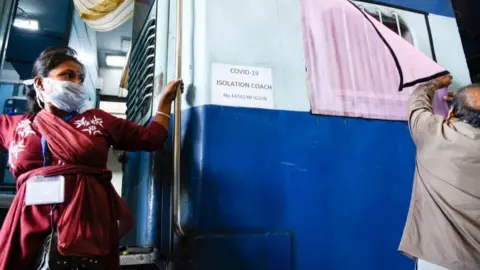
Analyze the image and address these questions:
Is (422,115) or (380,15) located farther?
(380,15)

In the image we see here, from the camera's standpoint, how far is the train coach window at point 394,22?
7.16 ft

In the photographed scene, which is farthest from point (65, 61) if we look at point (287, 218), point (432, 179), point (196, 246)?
point (432, 179)

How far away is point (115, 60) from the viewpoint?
6.21 meters

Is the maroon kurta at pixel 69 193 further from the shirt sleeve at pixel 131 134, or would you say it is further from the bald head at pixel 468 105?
the bald head at pixel 468 105

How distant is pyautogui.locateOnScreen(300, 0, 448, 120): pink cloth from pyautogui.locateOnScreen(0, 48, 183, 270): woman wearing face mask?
96 centimetres

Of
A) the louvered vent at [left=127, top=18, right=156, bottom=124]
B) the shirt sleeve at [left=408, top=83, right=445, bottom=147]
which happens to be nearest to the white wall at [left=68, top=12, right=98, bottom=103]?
the louvered vent at [left=127, top=18, right=156, bottom=124]

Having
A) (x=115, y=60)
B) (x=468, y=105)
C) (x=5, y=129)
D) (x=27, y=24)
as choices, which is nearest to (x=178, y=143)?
(x=5, y=129)

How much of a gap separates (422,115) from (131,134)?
1.37 meters

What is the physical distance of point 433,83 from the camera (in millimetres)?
1977

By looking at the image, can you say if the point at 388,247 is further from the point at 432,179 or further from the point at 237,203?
the point at 237,203

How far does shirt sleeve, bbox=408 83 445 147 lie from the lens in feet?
5.66

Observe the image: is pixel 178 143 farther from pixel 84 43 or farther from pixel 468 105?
pixel 84 43

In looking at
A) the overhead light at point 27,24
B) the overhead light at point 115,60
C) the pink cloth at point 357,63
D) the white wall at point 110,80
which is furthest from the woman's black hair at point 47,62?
the white wall at point 110,80

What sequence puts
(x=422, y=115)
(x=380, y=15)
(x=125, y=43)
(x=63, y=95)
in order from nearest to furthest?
1. (x=63, y=95)
2. (x=422, y=115)
3. (x=380, y=15)
4. (x=125, y=43)
